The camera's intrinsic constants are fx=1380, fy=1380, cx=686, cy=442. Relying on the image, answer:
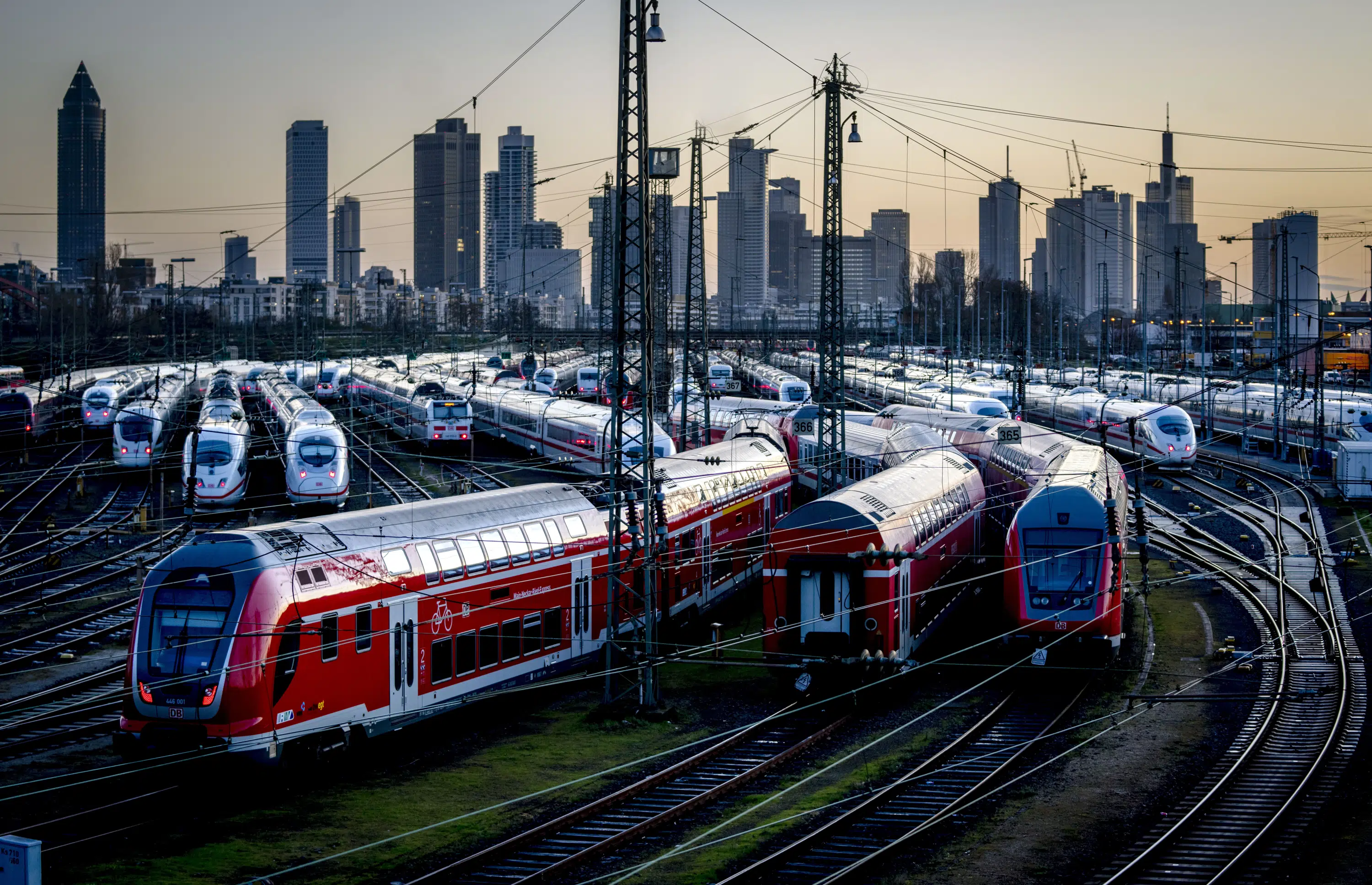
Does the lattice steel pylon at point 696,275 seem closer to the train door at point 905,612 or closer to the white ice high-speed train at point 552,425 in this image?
the white ice high-speed train at point 552,425

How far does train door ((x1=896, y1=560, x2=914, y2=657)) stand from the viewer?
22.8 m

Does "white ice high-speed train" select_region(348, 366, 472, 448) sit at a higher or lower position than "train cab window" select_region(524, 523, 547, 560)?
higher

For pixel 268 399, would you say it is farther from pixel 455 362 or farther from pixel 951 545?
pixel 951 545

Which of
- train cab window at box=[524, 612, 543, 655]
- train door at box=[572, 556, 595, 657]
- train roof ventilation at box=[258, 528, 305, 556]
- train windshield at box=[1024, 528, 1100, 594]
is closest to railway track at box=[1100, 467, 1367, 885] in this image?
train windshield at box=[1024, 528, 1100, 594]

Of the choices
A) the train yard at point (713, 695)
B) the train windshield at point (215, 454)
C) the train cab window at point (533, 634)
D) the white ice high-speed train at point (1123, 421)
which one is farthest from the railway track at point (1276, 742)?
the train windshield at point (215, 454)

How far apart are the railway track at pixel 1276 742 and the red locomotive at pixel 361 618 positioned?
992cm

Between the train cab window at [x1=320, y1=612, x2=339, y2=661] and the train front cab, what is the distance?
11652 mm

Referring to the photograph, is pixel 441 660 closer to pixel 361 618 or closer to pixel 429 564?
pixel 429 564

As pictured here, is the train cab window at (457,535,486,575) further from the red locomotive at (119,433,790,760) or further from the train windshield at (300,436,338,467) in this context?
the train windshield at (300,436,338,467)

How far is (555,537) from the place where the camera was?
23062 mm

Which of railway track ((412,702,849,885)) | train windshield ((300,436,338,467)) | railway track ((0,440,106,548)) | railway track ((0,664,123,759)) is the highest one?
train windshield ((300,436,338,467))

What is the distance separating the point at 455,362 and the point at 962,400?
5085 cm

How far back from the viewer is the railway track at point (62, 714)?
20422 mm

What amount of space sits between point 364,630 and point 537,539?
4285 mm
